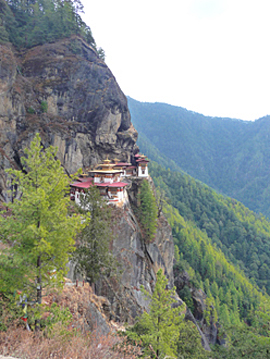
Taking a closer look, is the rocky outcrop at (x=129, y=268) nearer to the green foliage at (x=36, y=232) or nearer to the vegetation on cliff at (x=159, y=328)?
the vegetation on cliff at (x=159, y=328)

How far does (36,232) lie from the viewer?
266 inches

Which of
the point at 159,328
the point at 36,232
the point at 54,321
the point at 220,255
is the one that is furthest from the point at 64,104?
the point at 220,255

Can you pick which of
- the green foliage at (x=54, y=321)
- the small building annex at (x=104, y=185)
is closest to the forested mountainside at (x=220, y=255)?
the green foliage at (x=54, y=321)

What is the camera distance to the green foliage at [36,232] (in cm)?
715

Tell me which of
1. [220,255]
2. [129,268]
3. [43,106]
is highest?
[43,106]

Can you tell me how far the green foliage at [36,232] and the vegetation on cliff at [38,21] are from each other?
137 feet

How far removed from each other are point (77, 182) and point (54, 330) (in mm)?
24588

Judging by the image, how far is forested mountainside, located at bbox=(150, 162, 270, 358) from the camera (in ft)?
160

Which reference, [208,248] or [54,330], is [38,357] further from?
[208,248]

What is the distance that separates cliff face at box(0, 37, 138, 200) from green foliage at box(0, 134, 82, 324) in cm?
2466

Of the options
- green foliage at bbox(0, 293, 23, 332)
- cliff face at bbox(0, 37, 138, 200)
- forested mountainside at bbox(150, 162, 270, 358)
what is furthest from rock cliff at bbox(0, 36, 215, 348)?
green foliage at bbox(0, 293, 23, 332)

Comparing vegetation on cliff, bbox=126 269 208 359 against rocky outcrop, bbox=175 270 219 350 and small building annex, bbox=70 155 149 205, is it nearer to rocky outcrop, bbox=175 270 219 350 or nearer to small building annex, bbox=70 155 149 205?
small building annex, bbox=70 155 149 205

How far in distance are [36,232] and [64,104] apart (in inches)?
1405

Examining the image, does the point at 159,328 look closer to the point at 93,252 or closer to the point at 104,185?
the point at 93,252
